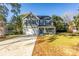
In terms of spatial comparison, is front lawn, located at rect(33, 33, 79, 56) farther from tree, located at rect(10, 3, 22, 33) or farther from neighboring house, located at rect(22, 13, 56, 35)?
tree, located at rect(10, 3, 22, 33)

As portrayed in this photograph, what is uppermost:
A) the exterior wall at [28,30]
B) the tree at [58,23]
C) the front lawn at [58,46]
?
the tree at [58,23]

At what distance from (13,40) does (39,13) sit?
0.34 m

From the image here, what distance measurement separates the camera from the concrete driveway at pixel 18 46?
10.8 ft

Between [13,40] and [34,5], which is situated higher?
[34,5]

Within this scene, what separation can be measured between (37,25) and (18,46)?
26 cm

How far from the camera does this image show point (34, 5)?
3297 mm

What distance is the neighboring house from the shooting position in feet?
10.8

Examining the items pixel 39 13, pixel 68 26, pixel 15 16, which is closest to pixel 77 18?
pixel 68 26

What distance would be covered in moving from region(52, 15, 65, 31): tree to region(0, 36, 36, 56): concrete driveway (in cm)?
23

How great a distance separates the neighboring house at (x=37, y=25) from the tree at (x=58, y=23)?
0.03 metres

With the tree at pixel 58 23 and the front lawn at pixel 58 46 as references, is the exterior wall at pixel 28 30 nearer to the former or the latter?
the front lawn at pixel 58 46

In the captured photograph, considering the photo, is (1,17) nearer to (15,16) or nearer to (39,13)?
(15,16)

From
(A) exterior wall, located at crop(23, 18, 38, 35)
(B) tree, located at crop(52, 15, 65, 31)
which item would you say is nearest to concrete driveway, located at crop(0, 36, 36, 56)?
(A) exterior wall, located at crop(23, 18, 38, 35)

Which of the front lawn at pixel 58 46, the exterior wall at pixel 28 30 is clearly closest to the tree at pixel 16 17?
the exterior wall at pixel 28 30
